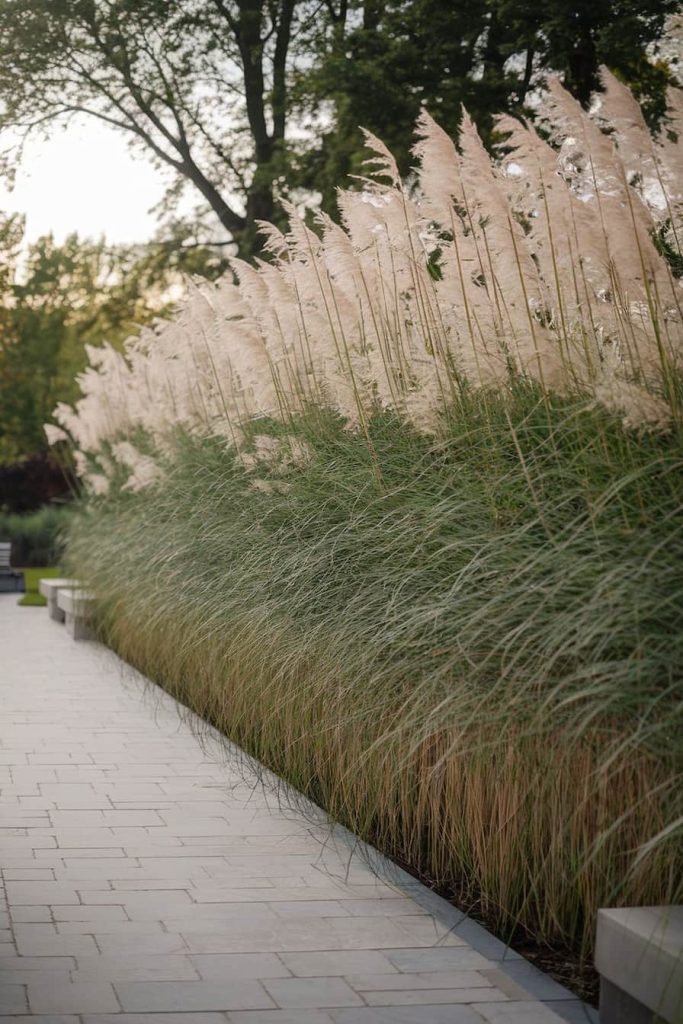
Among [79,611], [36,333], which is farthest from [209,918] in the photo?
[36,333]

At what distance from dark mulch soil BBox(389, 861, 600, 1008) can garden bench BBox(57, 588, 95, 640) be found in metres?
6.66

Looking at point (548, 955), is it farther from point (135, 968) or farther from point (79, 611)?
point (79, 611)

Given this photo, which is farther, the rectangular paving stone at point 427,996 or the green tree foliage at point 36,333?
the green tree foliage at point 36,333

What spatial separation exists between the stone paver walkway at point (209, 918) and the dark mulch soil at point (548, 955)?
9cm

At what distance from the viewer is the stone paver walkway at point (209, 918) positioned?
3186 millimetres

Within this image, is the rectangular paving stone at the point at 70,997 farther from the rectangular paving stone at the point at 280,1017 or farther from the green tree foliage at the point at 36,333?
the green tree foliage at the point at 36,333

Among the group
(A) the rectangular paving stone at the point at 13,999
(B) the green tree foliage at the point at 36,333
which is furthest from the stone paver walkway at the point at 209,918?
(B) the green tree foliage at the point at 36,333

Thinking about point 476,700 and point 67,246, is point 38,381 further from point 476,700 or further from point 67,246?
point 476,700

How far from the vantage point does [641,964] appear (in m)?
2.77

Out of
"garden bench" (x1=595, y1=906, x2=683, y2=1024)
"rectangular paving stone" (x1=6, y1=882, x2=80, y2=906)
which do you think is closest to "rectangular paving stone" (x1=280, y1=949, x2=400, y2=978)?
"garden bench" (x1=595, y1=906, x2=683, y2=1024)

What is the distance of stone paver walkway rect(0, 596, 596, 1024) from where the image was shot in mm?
3186

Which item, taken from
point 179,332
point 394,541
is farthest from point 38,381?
point 394,541

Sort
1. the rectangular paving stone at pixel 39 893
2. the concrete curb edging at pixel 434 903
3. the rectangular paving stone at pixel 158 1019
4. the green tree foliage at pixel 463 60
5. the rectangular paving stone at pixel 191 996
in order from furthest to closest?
the green tree foliage at pixel 463 60, the rectangular paving stone at pixel 39 893, the concrete curb edging at pixel 434 903, the rectangular paving stone at pixel 191 996, the rectangular paving stone at pixel 158 1019

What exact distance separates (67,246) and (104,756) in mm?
28588
